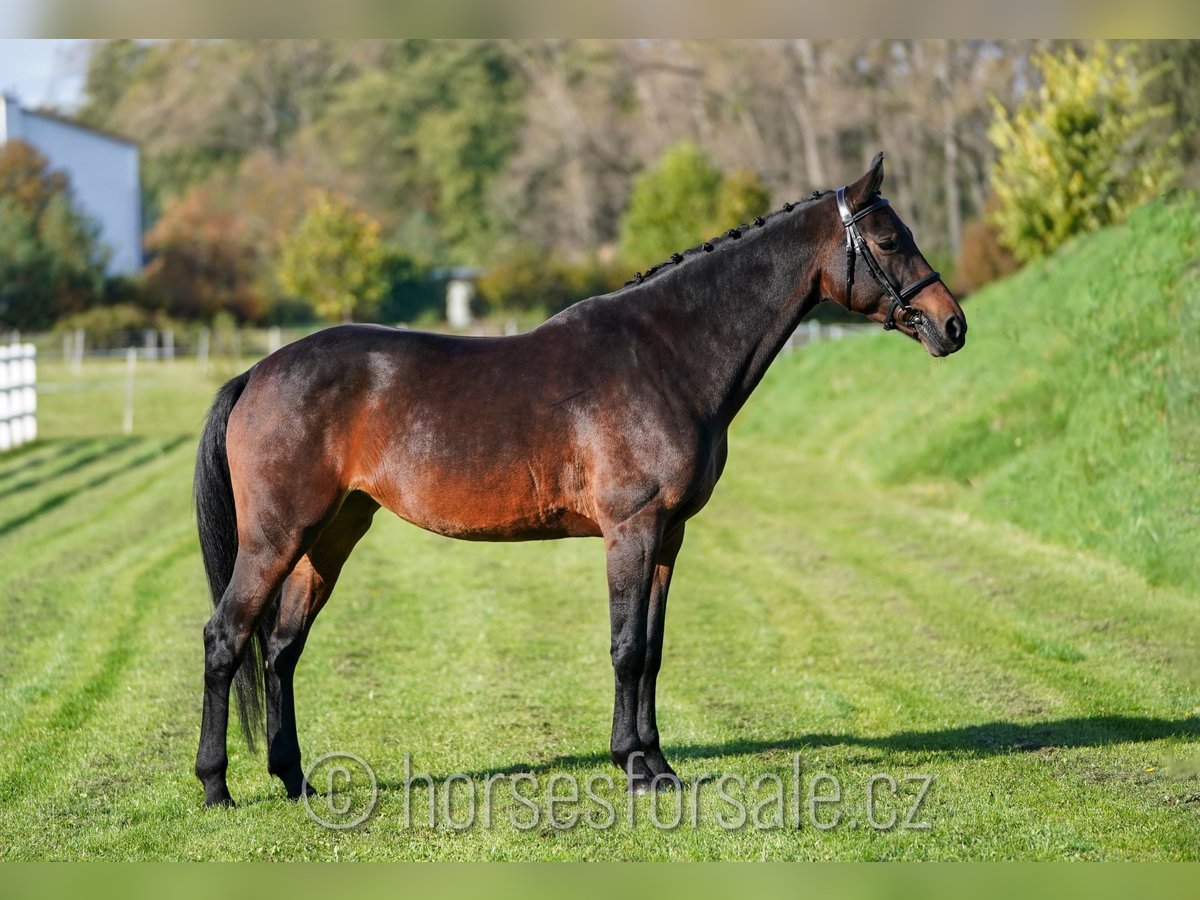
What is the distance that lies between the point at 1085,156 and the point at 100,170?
48726 mm

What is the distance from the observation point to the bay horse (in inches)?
216

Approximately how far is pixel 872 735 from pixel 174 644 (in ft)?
15.7

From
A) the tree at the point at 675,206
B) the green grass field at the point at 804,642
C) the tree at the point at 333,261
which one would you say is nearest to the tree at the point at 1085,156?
the green grass field at the point at 804,642

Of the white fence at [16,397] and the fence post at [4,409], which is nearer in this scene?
the fence post at [4,409]

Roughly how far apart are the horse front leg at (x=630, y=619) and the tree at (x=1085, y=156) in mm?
15257

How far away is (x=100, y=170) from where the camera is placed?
5716 cm

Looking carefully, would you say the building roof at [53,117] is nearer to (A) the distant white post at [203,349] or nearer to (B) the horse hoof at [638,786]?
(A) the distant white post at [203,349]

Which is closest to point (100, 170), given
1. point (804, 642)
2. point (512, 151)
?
point (512, 151)

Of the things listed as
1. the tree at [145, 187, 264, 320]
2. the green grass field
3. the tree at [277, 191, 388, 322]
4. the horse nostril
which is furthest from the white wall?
the horse nostril

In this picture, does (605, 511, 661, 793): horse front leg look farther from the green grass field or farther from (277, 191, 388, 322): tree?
(277, 191, 388, 322): tree

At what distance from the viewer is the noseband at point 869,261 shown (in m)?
5.62

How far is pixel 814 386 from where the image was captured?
20391 millimetres

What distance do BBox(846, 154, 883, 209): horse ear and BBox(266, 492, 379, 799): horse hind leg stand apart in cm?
255

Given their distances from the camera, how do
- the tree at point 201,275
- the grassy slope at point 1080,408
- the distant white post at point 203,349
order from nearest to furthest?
the grassy slope at point 1080,408 < the distant white post at point 203,349 < the tree at point 201,275
